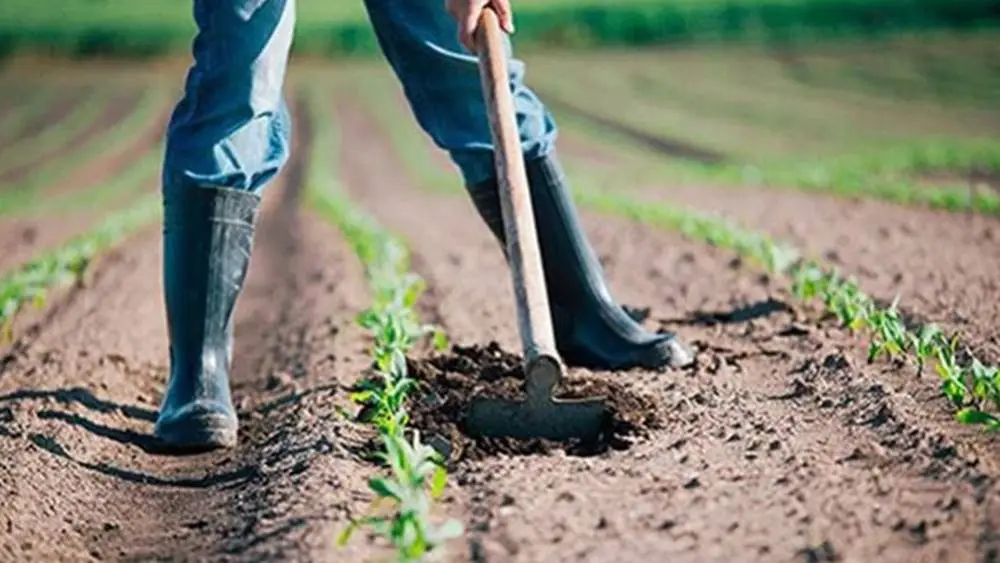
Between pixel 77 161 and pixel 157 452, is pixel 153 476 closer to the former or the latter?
pixel 157 452

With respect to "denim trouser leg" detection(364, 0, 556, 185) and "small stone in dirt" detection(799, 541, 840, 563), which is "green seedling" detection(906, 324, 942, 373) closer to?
"denim trouser leg" detection(364, 0, 556, 185)

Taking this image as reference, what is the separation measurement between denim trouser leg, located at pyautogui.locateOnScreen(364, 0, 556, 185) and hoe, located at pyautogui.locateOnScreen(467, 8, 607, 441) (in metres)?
0.34

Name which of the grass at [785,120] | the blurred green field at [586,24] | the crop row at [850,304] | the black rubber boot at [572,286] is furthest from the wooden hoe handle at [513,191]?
the blurred green field at [586,24]

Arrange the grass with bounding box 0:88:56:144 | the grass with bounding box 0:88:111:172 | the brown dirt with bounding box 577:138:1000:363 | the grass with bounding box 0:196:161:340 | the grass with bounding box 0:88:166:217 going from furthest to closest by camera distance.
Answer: the grass with bounding box 0:88:56:144, the grass with bounding box 0:88:111:172, the grass with bounding box 0:88:166:217, the grass with bounding box 0:196:161:340, the brown dirt with bounding box 577:138:1000:363

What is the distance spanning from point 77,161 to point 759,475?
2060 centimetres

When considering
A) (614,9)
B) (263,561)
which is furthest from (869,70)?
(263,561)

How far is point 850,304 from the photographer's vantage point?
216 inches

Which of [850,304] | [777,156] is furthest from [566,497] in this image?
[777,156]

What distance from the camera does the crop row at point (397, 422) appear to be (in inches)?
126

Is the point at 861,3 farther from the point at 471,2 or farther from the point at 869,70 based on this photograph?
the point at 471,2

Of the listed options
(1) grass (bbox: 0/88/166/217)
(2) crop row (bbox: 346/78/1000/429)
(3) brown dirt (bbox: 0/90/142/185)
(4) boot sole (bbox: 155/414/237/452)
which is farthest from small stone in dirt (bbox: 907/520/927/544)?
(3) brown dirt (bbox: 0/90/142/185)

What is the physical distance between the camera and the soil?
3291 mm

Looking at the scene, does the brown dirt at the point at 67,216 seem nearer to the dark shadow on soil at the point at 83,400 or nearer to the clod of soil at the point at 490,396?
the dark shadow on soil at the point at 83,400

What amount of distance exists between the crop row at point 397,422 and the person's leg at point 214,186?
1.33 ft
